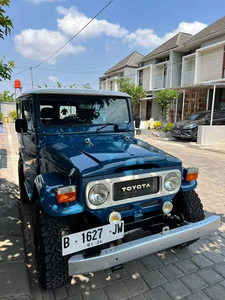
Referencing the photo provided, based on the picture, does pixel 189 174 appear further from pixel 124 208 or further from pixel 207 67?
pixel 207 67

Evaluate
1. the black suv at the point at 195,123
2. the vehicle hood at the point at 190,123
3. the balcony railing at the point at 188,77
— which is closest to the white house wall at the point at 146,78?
the balcony railing at the point at 188,77

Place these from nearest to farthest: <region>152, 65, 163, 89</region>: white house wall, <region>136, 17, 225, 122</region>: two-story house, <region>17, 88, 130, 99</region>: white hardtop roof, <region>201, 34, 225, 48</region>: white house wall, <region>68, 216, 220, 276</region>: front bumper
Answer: <region>68, 216, 220, 276</region>: front bumper → <region>17, 88, 130, 99</region>: white hardtop roof → <region>201, 34, 225, 48</region>: white house wall → <region>136, 17, 225, 122</region>: two-story house → <region>152, 65, 163, 89</region>: white house wall

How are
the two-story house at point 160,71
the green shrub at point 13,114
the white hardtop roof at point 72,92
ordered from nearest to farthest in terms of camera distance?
the white hardtop roof at point 72,92
the two-story house at point 160,71
the green shrub at point 13,114

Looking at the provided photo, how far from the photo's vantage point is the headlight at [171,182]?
2.34 meters

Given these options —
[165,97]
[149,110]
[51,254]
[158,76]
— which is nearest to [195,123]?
[165,97]

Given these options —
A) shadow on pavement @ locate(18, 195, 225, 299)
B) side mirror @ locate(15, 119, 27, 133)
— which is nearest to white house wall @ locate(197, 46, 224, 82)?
shadow on pavement @ locate(18, 195, 225, 299)

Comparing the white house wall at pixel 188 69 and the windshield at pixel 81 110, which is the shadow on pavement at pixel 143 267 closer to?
the windshield at pixel 81 110

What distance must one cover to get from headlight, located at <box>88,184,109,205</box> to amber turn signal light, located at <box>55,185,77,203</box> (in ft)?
0.49

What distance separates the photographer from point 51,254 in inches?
77.9

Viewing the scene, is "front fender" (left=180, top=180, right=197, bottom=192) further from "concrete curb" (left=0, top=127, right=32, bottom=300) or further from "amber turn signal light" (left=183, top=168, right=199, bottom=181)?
"concrete curb" (left=0, top=127, right=32, bottom=300)

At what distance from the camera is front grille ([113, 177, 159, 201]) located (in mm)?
2104

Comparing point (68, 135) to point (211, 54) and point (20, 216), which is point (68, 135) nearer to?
point (20, 216)

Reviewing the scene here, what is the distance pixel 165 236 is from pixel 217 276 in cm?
92

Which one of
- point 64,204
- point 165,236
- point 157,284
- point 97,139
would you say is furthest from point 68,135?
point 157,284
